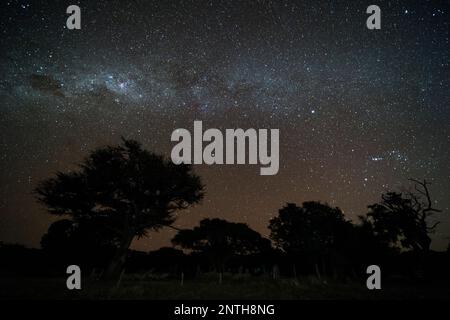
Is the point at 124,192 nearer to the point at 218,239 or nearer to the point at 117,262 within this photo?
the point at 117,262

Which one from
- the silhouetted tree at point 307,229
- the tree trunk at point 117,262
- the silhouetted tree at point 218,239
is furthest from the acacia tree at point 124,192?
the silhouetted tree at point 307,229

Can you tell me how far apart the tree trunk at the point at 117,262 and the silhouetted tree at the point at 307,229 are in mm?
28192

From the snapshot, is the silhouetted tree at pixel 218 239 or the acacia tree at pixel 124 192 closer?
the acacia tree at pixel 124 192

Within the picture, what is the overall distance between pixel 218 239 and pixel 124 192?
23868 mm

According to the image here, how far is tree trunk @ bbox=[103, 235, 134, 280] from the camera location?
78.3 ft

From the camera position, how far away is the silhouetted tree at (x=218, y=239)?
47469 mm

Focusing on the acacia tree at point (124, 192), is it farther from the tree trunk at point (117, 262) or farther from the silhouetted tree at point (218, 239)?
the silhouetted tree at point (218, 239)

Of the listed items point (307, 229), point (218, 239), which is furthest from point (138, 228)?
point (307, 229)

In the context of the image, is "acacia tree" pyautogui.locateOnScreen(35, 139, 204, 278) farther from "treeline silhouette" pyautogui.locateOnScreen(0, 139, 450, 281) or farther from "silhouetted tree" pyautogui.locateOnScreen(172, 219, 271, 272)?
"silhouetted tree" pyautogui.locateOnScreen(172, 219, 271, 272)

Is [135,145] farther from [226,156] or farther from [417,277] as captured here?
[417,277]

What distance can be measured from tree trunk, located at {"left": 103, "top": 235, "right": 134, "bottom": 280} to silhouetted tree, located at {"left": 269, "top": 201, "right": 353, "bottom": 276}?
28.2 metres

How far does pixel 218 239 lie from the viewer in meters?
47.2
